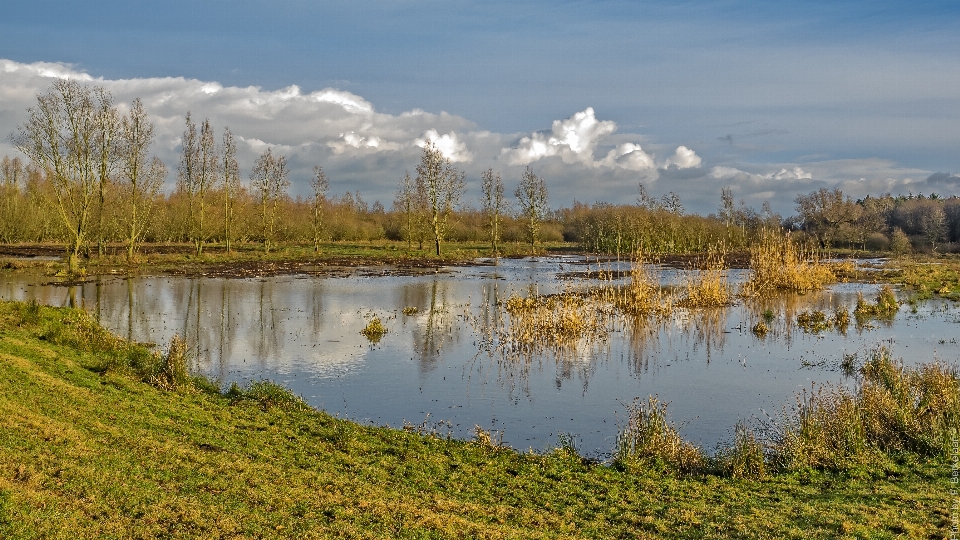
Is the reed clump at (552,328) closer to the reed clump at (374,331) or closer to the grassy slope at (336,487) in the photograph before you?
the reed clump at (374,331)

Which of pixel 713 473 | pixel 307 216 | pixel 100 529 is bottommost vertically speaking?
pixel 713 473

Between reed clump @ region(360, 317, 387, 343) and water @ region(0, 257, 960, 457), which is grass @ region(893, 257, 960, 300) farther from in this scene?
reed clump @ region(360, 317, 387, 343)

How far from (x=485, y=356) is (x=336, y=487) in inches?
363

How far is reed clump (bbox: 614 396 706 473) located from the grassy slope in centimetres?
36

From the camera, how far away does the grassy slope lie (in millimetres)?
5793

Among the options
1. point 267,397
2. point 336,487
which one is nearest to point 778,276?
point 267,397

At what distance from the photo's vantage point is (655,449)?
30.3ft

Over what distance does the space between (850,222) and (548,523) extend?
3138 inches

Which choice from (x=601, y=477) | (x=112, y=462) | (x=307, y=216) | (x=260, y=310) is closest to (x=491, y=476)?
(x=601, y=477)

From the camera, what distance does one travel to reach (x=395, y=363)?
15.1 m

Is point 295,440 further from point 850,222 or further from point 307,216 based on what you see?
point 850,222

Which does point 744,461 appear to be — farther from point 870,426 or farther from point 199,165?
point 199,165

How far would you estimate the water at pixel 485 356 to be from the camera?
11562mm

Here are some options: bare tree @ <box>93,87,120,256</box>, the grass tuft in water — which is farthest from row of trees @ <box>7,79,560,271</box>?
the grass tuft in water
